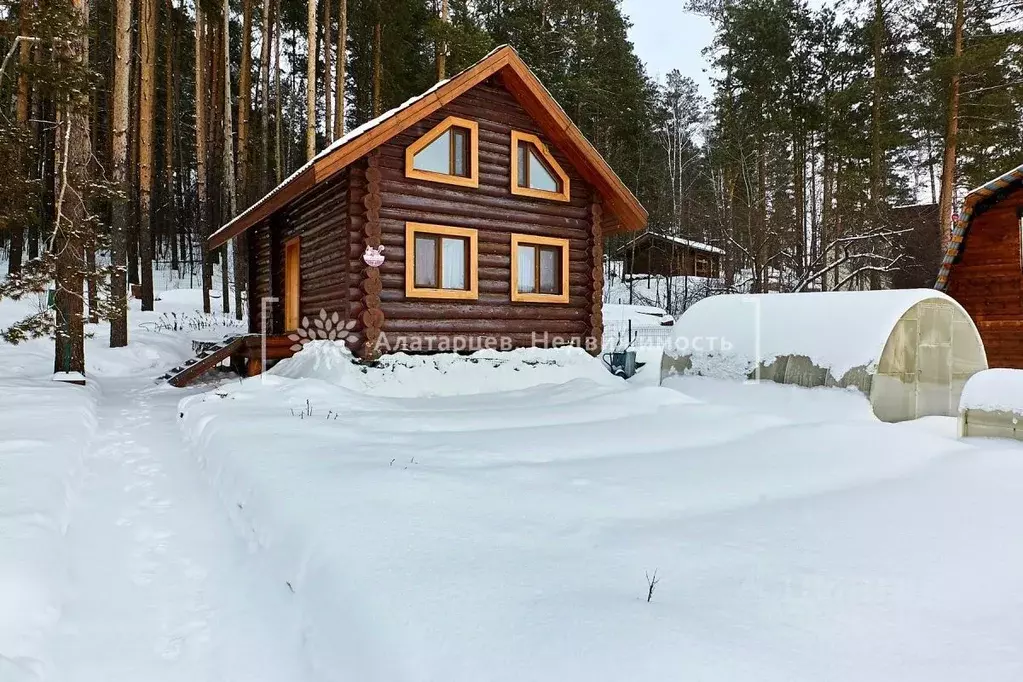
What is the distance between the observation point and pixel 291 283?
13.4 m

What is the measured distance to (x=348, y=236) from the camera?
976 centimetres

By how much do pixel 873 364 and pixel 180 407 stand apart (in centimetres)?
948

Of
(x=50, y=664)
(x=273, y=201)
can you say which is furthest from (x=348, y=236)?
(x=50, y=664)

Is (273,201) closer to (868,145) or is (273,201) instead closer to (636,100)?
(868,145)

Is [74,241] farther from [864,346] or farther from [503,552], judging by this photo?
[864,346]

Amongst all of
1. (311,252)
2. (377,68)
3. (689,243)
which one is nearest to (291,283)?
(311,252)

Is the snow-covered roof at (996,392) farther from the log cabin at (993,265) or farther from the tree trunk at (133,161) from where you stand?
the tree trunk at (133,161)

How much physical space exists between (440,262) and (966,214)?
37.4 feet

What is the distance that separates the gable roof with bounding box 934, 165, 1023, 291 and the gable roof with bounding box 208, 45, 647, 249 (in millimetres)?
6773

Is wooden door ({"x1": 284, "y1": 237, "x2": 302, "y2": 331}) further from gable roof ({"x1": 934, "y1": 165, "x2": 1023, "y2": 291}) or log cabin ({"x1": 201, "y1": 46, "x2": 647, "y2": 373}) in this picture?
gable roof ({"x1": 934, "y1": 165, "x2": 1023, "y2": 291})

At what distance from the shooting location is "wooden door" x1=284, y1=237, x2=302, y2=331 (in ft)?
41.9

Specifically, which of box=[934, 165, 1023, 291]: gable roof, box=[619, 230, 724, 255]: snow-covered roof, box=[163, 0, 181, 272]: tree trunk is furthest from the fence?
box=[163, 0, 181, 272]: tree trunk

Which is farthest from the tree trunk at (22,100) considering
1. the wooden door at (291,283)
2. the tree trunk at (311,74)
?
the tree trunk at (311,74)

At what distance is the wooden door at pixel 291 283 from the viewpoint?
12758mm
